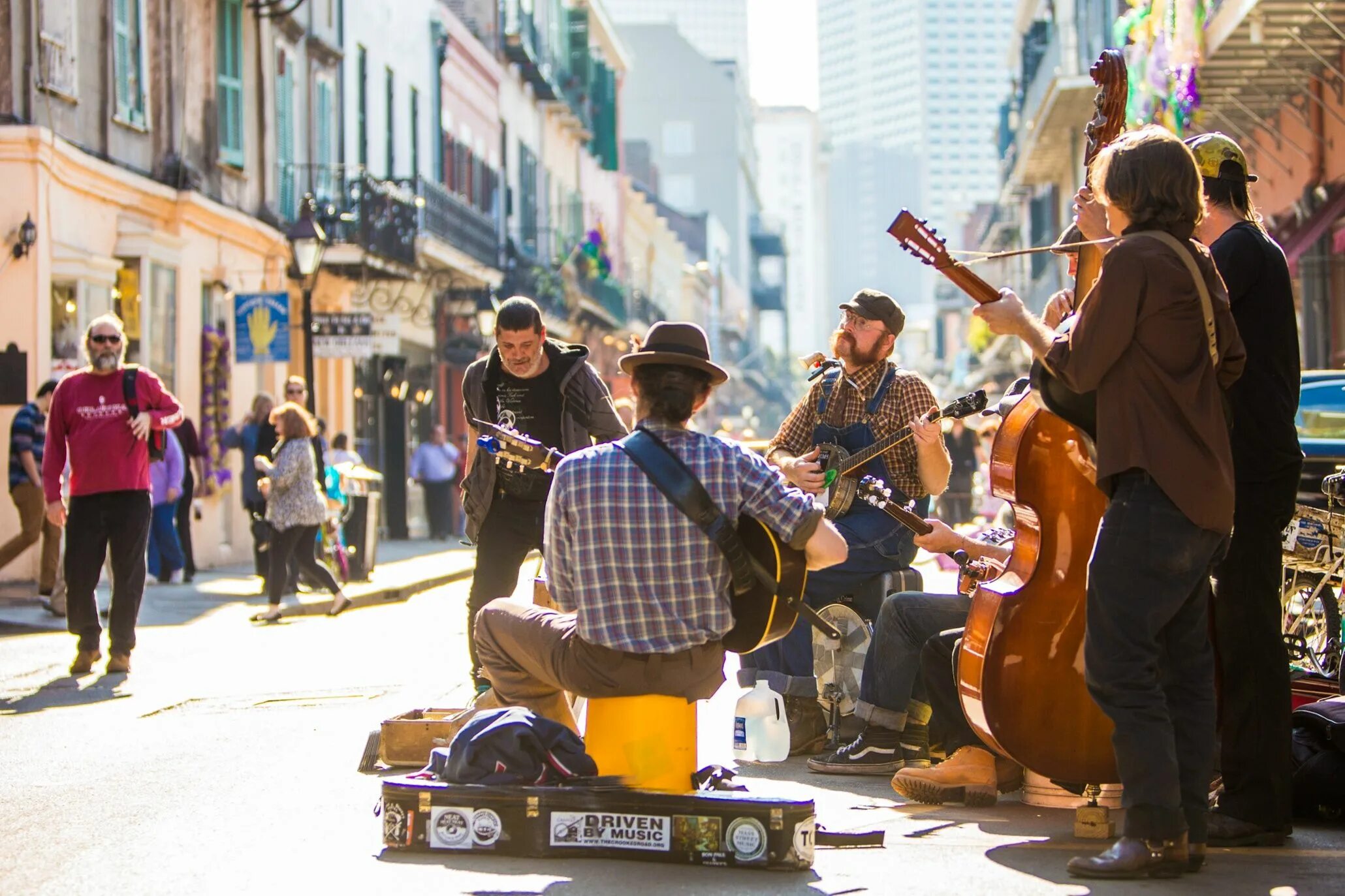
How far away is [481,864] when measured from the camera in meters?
4.98

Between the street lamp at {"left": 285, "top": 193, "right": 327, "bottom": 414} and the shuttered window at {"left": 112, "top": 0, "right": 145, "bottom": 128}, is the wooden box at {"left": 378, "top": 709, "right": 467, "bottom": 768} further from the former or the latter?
the shuttered window at {"left": 112, "top": 0, "right": 145, "bottom": 128}

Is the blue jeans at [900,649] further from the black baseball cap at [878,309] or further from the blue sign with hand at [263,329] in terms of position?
the blue sign with hand at [263,329]

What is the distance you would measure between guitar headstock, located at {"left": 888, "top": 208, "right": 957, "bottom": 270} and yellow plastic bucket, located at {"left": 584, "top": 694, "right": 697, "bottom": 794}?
4.39ft

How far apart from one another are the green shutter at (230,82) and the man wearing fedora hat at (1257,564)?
18.2 metres

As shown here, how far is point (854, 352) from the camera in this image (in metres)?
7.59

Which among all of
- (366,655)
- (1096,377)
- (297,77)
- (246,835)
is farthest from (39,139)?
(1096,377)

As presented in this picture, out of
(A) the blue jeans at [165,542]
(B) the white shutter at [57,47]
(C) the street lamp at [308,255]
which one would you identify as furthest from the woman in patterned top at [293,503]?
(C) the street lamp at [308,255]

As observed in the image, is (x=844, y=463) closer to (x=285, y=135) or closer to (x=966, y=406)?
(x=966, y=406)

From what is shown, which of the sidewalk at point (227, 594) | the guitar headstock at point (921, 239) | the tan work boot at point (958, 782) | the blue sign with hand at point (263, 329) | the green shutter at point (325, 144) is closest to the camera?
the guitar headstock at point (921, 239)

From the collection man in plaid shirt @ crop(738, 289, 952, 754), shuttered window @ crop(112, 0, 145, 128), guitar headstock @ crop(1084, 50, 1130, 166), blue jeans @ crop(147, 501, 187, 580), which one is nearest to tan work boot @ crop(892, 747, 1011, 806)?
man in plaid shirt @ crop(738, 289, 952, 754)

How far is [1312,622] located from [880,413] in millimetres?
3171

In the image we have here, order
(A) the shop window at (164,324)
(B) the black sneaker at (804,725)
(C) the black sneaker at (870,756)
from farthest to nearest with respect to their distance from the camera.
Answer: (A) the shop window at (164,324)
(B) the black sneaker at (804,725)
(C) the black sneaker at (870,756)

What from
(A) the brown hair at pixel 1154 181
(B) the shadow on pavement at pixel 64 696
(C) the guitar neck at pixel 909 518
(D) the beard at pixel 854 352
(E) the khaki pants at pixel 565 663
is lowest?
(B) the shadow on pavement at pixel 64 696

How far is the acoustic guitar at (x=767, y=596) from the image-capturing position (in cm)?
509
